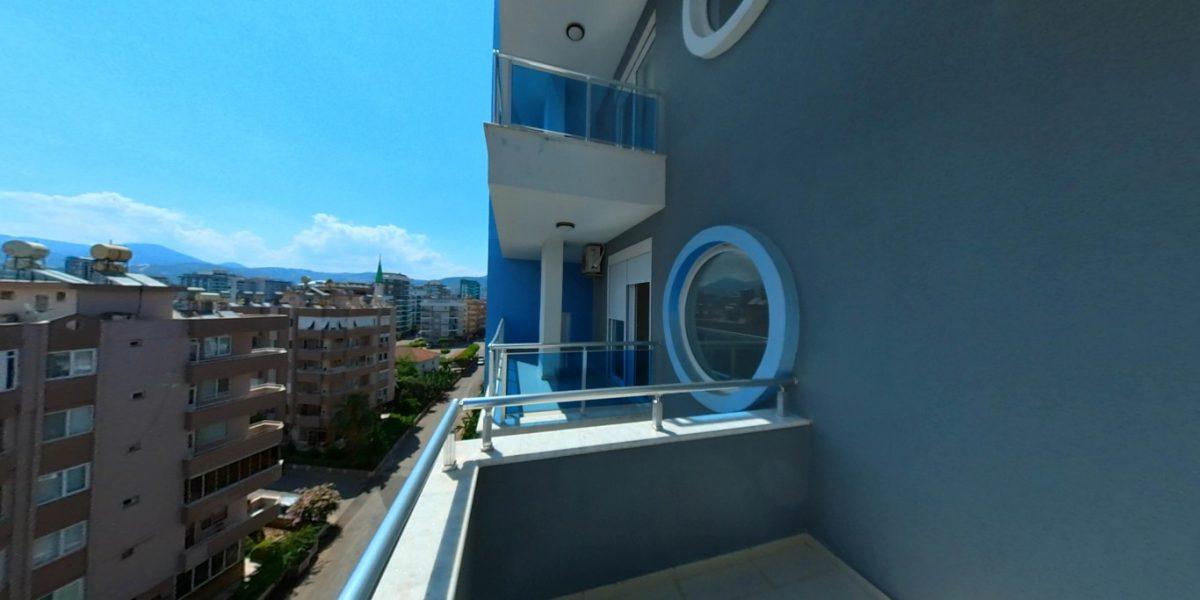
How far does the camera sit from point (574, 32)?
7324 millimetres

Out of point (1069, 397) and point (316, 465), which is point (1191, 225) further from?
point (316, 465)

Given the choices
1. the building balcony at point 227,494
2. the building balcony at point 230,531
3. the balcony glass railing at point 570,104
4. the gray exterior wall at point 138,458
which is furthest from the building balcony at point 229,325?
the balcony glass railing at point 570,104

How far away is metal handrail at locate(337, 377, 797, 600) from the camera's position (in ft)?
2.92

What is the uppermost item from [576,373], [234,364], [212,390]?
[576,373]

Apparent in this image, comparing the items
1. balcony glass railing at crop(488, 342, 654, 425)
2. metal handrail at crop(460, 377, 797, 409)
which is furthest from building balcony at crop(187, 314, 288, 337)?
metal handrail at crop(460, 377, 797, 409)

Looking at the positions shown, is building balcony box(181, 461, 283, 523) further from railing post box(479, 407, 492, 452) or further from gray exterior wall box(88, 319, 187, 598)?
railing post box(479, 407, 492, 452)

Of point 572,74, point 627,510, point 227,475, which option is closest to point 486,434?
point 627,510

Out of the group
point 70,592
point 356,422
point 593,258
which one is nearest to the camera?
point 593,258

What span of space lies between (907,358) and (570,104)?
4.86 m

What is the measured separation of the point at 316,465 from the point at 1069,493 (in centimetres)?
3748

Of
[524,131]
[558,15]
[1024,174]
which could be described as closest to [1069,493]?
[1024,174]

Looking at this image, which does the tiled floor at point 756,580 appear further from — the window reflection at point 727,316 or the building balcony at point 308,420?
the building balcony at point 308,420

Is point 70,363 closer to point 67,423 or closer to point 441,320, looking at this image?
point 67,423

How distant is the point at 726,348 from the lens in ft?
14.5
